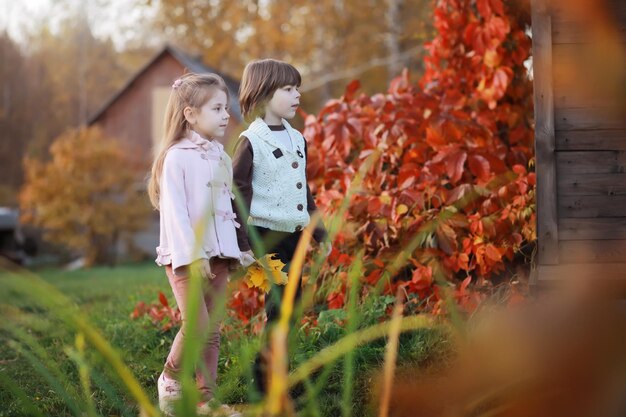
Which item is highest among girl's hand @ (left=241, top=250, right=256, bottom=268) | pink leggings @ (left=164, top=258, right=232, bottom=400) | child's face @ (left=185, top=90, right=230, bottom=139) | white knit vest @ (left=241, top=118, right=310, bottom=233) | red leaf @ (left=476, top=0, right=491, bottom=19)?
red leaf @ (left=476, top=0, right=491, bottom=19)

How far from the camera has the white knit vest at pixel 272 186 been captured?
3521 mm

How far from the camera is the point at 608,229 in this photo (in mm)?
3840

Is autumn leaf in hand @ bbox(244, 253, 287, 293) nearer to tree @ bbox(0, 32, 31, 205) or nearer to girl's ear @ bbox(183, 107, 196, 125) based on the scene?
girl's ear @ bbox(183, 107, 196, 125)

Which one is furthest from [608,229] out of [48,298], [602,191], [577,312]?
[48,298]

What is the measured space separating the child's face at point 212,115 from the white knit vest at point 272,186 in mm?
144

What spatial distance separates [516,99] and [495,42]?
41 cm

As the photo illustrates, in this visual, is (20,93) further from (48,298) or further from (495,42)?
(48,298)

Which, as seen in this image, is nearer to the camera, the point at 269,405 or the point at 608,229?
the point at 269,405

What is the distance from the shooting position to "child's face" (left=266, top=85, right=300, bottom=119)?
11.6 ft

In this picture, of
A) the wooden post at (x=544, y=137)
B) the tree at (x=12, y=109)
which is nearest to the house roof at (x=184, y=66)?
the tree at (x=12, y=109)

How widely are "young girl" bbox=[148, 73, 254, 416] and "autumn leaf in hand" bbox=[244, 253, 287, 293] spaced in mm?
54

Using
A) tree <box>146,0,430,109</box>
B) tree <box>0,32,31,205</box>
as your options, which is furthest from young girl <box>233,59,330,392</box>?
tree <box>0,32,31,205</box>

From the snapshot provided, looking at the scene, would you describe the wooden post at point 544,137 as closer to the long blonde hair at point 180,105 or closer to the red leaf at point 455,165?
the red leaf at point 455,165

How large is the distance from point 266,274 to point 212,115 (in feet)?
2.27
